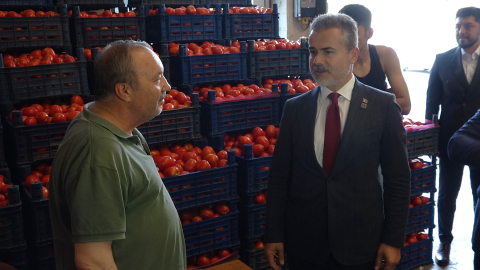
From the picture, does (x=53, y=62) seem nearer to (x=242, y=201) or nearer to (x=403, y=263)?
(x=242, y=201)

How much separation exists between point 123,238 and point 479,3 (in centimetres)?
1116

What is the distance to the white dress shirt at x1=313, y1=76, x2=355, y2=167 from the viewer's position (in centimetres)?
205

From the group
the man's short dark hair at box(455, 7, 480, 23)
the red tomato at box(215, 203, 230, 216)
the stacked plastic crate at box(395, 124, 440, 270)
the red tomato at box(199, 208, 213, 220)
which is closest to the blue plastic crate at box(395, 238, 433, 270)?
the stacked plastic crate at box(395, 124, 440, 270)

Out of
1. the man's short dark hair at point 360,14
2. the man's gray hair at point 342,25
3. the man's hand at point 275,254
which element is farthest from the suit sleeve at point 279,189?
the man's short dark hair at point 360,14

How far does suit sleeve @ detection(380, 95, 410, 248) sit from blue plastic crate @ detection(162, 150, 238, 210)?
1.45m

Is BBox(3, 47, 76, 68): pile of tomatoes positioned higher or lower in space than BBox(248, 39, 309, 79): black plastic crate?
higher

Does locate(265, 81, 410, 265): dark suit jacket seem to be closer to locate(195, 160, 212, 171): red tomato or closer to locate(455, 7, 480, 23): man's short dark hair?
locate(195, 160, 212, 171): red tomato

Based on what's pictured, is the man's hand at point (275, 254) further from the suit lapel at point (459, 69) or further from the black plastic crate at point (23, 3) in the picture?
the black plastic crate at point (23, 3)

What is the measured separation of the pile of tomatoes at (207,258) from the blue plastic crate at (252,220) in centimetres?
22

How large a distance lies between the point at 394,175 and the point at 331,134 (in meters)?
0.32

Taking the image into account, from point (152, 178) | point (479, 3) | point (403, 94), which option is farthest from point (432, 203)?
point (479, 3)

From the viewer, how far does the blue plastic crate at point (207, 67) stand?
3.84 m

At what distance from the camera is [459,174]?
13.3 feet

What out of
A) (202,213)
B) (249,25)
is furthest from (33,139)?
(249,25)
